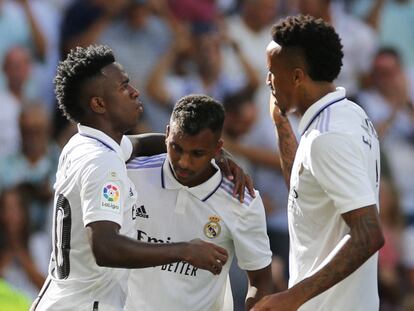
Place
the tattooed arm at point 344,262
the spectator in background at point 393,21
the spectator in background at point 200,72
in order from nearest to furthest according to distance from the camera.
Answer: the tattooed arm at point 344,262 → the spectator in background at point 200,72 → the spectator in background at point 393,21

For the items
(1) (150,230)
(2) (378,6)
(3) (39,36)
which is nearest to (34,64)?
(3) (39,36)

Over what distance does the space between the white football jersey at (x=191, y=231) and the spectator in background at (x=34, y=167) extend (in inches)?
194

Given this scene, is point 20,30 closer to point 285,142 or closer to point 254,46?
point 254,46

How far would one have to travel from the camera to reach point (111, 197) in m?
4.57

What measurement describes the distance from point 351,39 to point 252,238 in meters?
5.95

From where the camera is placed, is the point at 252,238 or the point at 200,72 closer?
the point at 252,238

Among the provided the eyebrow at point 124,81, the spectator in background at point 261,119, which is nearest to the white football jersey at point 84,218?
the eyebrow at point 124,81

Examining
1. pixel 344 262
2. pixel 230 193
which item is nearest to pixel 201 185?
pixel 230 193

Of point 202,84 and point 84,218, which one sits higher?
point 84,218

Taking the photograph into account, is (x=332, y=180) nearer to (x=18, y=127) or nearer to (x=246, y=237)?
(x=246, y=237)

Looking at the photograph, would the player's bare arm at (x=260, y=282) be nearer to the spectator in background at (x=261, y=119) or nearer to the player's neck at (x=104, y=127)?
the player's neck at (x=104, y=127)

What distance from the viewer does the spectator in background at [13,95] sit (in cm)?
1013

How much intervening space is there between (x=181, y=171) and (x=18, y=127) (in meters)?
5.33

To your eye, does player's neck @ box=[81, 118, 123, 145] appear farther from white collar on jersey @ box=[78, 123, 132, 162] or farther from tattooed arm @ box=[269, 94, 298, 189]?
tattooed arm @ box=[269, 94, 298, 189]
